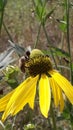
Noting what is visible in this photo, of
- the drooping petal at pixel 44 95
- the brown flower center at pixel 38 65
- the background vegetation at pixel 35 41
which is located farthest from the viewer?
the background vegetation at pixel 35 41

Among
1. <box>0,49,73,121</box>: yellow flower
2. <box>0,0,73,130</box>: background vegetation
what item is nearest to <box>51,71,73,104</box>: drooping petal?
<box>0,49,73,121</box>: yellow flower

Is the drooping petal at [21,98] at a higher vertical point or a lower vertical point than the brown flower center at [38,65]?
higher

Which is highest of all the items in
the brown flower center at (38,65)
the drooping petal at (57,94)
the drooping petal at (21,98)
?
the drooping petal at (21,98)

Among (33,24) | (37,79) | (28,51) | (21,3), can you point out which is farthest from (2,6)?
(21,3)

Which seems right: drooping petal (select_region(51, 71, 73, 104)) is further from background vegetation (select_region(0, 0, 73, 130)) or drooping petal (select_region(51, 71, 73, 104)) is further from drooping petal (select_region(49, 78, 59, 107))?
background vegetation (select_region(0, 0, 73, 130))

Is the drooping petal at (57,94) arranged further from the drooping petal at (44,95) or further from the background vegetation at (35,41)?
the background vegetation at (35,41)

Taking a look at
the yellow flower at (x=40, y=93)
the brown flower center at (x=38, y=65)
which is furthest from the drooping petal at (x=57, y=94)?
the brown flower center at (x=38, y=65)

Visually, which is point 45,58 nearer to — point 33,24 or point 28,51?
point 28,51
